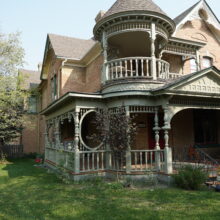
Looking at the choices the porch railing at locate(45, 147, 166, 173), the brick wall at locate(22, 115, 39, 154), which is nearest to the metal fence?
the brick wall at locate(22, 115, 39, 154)

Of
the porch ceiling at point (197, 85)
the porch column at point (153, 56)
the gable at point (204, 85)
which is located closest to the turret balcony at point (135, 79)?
the porch column at point (153, 56)

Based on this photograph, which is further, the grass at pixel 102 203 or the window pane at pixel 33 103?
the window pane at pixel 33 103

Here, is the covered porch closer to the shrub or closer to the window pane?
the shrub

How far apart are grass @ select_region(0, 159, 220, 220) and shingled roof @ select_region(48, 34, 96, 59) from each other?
31.7ft

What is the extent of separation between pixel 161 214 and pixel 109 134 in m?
3.76

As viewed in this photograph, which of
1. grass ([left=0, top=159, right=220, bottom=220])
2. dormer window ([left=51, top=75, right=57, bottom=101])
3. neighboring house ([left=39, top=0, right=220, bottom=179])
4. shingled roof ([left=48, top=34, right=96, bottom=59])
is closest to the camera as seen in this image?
grass ([left=0, top=159, right=220, bottom=220])

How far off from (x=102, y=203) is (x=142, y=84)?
527cm

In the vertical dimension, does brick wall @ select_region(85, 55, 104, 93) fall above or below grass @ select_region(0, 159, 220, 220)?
→ above

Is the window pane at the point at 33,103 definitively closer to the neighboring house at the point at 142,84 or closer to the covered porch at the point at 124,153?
the neighboring house at the point at 142,84

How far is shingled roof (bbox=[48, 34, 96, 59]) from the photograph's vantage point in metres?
16.1

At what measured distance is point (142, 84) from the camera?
33.1ft

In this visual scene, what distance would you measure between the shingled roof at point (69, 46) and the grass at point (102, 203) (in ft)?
31.7

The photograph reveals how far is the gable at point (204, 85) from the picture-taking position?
9.66 metres

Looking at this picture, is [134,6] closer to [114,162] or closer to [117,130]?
[117,130]
